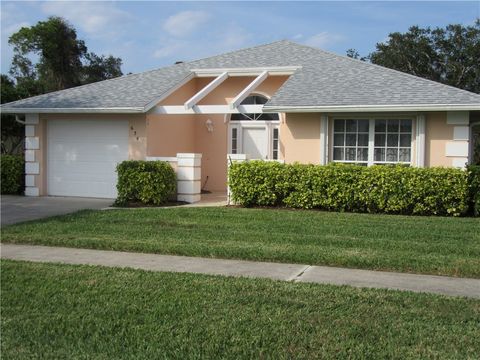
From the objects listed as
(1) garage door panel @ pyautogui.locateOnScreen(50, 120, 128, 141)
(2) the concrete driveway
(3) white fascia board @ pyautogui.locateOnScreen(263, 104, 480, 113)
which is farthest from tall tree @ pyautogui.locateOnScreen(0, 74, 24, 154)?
(3) white fascia board @ pyautogui.locateOnScreen(263, 104, 480, 113)

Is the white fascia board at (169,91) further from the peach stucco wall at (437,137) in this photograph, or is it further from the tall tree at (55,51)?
the tall tree at (55,51)

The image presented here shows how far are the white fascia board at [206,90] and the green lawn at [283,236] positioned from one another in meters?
3.59

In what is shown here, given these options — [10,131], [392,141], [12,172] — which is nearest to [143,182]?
[12,172]

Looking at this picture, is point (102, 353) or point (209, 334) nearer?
point (102, 353)

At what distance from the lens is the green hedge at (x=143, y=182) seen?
48.6 ft

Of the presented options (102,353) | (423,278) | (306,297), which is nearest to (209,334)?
(102,353)

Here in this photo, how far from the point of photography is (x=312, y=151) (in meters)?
15.2

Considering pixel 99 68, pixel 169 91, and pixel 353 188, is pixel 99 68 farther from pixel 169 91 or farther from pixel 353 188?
pixel 353 188

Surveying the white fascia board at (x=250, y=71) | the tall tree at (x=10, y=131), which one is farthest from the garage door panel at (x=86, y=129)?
the tall tree at (x=10, y=131)

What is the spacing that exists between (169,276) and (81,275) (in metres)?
1.12

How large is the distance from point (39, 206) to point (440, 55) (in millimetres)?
35445

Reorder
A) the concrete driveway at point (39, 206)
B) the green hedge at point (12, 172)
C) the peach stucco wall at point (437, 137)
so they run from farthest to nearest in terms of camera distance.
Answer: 1. the green hedge at point (12, 172)
2. the peach stucco wall at point (437, 137)
3. the concrete driveway at point (39, 206)

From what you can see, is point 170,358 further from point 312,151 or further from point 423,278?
point 312,151

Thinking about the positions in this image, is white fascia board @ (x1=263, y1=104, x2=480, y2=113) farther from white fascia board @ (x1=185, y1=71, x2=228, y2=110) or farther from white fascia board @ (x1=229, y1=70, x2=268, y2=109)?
white fascia board @ (x1=185, y1=71, x2=228, y2=110)
